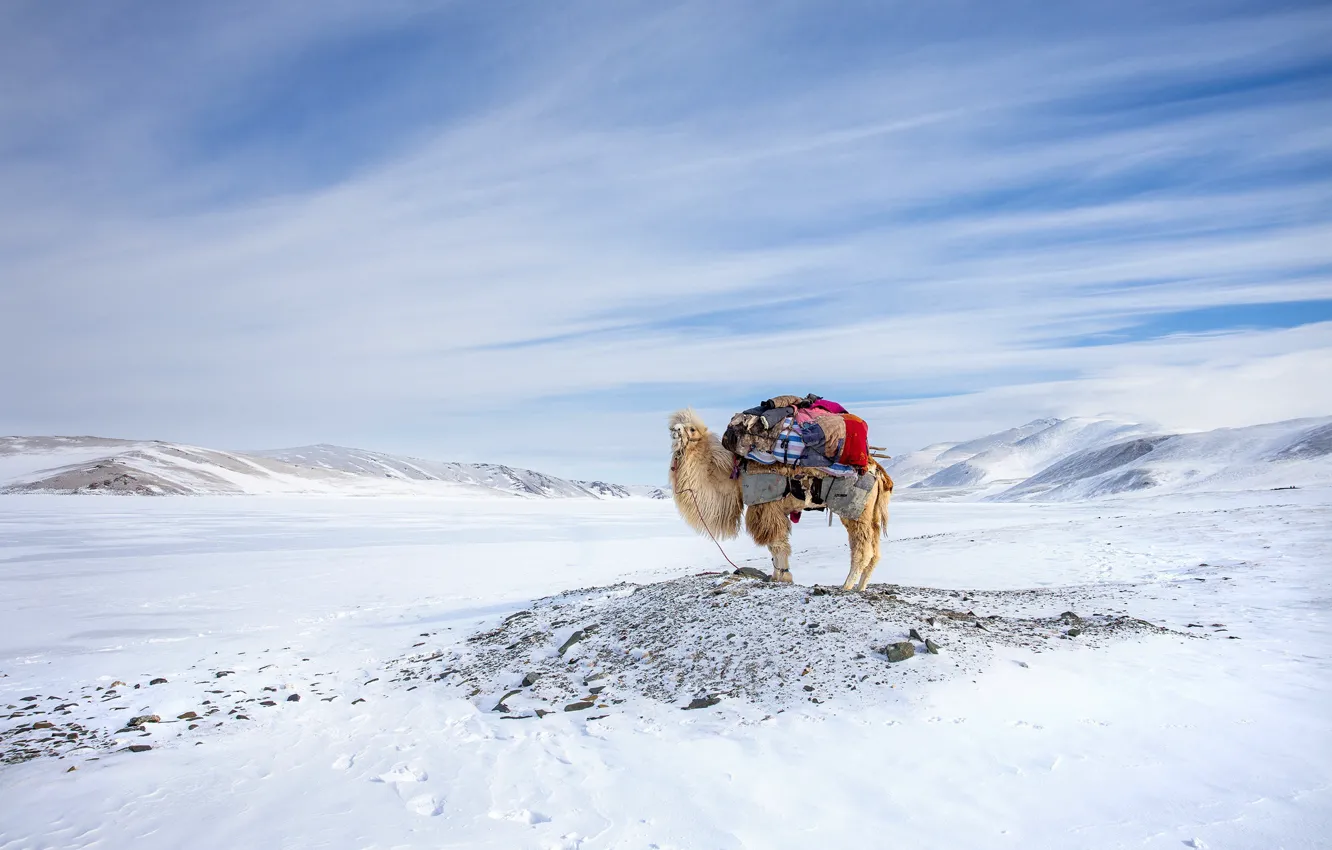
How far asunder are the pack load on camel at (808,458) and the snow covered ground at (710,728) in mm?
1337

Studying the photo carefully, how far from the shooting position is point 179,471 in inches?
2694

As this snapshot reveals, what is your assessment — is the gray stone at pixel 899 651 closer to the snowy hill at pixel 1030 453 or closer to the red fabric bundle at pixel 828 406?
the red fabric bundle at pixel 828 406

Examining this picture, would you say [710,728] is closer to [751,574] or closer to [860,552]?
[860,552]

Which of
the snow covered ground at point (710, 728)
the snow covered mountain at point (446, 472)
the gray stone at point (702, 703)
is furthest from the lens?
the snow covered mountain at point (446, 472)

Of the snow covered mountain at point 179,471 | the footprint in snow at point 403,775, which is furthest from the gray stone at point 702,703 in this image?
the snow covered mountain at point 179,471

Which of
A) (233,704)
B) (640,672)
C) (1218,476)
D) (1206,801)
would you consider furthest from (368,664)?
(1218,476)

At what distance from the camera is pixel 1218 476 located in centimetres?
6072

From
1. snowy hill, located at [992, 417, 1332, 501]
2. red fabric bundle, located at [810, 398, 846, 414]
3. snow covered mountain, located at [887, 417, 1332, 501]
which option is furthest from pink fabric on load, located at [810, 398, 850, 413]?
snowy hill, located at [992, 417, 1332, 501]

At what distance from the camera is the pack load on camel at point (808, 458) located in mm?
8945

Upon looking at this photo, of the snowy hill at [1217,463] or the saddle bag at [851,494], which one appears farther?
the snowy hill at [1217,463]

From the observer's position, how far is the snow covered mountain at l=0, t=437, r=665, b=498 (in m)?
59.4

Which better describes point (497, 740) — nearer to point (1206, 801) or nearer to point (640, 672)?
point (640, 672)

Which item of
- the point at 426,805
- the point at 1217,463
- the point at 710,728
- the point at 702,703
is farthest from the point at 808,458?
the point at 1217,463

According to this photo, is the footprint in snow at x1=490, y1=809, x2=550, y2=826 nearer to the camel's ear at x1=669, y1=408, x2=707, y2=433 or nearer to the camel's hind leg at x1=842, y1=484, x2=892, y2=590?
Result: the camel's hind leg at x1=842, y1=484, x2=892, y2=590
